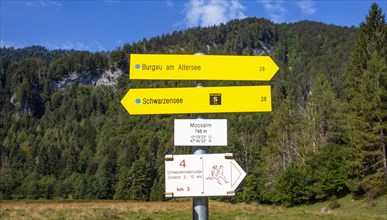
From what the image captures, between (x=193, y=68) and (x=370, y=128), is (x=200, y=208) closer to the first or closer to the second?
(x=193, y=68)

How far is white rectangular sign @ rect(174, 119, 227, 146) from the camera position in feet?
12.7

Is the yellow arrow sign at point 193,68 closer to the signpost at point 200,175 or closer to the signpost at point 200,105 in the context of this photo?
the signpost at point 200,105

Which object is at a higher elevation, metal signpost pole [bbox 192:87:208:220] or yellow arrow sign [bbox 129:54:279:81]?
yellow arrow sign [bbox 129:54:279:81]

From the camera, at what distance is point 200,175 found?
3.75m

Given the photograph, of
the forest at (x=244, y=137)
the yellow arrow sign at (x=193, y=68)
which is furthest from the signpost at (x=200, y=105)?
the forest at (x=244, y=137)

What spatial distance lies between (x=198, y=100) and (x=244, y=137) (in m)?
61.9

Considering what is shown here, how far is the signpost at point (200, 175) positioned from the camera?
3.73 metres

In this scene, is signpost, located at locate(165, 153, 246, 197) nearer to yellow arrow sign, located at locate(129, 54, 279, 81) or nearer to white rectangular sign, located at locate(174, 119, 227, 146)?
white rectangular sign, located at locate(174, 119, 227, 146)

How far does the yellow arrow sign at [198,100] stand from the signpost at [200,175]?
1.64 ft

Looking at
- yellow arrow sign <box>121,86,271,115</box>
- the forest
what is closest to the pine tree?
the forest

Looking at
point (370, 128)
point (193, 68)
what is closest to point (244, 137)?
point (370, 128)

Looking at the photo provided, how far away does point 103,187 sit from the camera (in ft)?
267

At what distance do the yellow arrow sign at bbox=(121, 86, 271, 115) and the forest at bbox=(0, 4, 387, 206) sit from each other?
1376mm

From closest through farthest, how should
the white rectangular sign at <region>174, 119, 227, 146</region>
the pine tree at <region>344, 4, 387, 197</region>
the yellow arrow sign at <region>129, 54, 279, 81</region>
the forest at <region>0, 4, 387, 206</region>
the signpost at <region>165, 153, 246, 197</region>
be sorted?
the signpost at <region>165, 153, 246, 197</region>, the white rectangular sign at <region>174, 119, 227, 146</region>, the yellow arrow sign at <region>129, 54, 279, 81</region>, the pine tree at <region>344, 4, 387, 197</region>, the forest at <region>0, 4, 387, 206</region>
